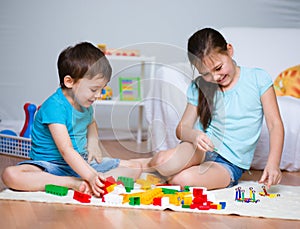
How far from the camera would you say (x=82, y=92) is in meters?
1.41

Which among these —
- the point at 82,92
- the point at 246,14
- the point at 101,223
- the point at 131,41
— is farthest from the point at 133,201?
the point at 246,14

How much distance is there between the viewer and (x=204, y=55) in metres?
1.44

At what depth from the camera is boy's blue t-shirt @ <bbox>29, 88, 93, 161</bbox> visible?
144 cm

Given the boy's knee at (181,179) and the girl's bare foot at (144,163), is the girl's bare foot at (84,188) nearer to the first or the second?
the girl's bare foot at (144,163)

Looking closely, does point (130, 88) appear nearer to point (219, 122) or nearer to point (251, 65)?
point (219, 122)

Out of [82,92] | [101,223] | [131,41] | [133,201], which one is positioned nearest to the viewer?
[101,223]

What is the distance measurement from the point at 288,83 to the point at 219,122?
2.67 ft

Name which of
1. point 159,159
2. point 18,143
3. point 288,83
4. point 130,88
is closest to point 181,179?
point 159,159

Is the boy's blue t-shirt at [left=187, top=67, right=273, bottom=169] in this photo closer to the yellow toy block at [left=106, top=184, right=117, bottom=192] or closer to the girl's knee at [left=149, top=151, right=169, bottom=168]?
the girl's knee at [left=149, top=151, right=169, bottom=168]

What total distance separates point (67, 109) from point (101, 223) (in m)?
0.41

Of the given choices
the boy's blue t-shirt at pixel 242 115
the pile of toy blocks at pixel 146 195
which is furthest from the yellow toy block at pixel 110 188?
the boy's blue t-shirt at pixel 242 115

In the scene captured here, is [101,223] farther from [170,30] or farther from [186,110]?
[170,30]

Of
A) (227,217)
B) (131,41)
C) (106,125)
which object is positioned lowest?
(227,217)

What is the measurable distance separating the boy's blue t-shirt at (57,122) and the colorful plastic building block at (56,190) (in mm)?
121
